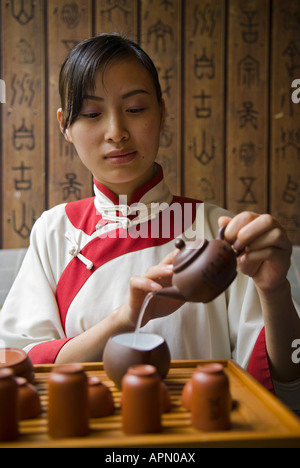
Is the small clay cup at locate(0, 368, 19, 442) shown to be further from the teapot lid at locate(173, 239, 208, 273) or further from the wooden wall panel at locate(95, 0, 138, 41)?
the wooden wall panel at locate(95, 0, 138, 41)

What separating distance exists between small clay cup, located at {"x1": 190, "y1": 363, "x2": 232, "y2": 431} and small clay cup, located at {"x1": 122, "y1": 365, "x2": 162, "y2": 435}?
Result: 0.06 m

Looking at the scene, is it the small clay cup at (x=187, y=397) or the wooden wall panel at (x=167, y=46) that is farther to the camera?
the wooden wall panel at (x=167, y=46)

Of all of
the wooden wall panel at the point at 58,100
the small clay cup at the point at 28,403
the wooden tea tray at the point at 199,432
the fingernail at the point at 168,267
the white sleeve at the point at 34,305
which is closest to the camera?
the wooden tea tray at the point at 199,432

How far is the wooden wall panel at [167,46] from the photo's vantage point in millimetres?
2430

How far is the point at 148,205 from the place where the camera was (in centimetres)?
144

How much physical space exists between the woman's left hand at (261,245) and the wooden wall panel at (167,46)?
1497mm

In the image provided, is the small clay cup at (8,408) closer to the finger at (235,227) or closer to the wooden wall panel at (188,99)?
the finger at (235,227)

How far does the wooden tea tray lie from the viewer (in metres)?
0.67

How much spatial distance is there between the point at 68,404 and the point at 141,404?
4.4 inches

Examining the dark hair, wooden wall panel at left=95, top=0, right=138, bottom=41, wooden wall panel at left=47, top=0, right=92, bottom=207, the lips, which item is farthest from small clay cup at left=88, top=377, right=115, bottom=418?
wooden wall panel at left=95, top=0, right=138, bottom=41

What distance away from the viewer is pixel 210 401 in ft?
2.42

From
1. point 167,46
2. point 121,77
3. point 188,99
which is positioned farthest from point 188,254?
point 167,46

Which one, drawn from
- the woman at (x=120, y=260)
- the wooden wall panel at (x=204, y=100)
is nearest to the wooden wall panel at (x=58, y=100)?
the wooden wall panel at (x=204, y=100)
